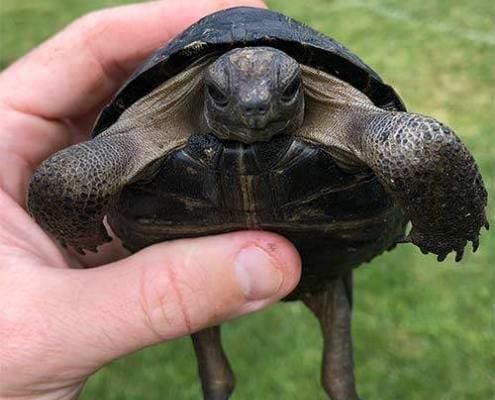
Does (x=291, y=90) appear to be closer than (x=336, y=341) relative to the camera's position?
Yes

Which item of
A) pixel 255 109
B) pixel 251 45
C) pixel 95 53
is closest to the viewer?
pixel 255 109

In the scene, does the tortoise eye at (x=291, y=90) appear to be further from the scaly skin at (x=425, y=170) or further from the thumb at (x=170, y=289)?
the thumb at (x=170, y=289)

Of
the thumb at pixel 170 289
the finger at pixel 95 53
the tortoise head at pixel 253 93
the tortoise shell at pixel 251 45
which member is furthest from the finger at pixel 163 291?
the finger at pixel 95 53

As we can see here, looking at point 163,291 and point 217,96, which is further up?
point 217,96

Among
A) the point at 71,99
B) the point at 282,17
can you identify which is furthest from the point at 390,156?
the point at 71,99

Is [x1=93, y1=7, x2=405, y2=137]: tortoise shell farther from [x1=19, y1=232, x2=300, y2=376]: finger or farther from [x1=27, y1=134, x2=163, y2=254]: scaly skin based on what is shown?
[x1=19, y1=232, x2=300, y2=376]: finger

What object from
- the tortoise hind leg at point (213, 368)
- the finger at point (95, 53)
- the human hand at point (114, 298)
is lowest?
the tortoise hind leg at point (213, 368)

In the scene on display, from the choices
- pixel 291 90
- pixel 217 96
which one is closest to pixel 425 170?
pixel 291 90

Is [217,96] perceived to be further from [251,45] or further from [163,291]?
[163,291]
